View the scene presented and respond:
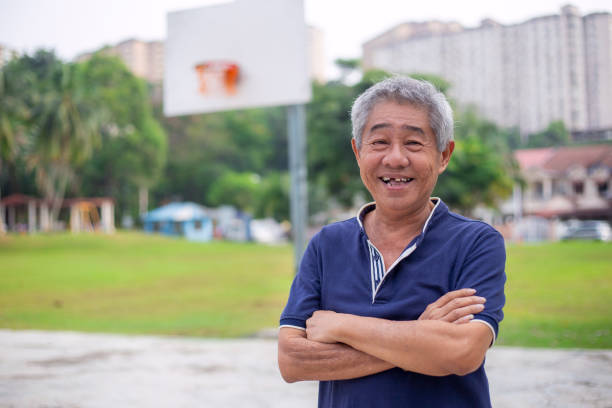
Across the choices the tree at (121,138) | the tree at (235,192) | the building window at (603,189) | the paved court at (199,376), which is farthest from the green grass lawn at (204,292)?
the tree at (235,192)

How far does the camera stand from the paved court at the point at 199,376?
3646mm

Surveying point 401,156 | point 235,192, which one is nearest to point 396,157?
point 401,156

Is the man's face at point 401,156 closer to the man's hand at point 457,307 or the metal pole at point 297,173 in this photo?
the man's hand at point 457,307

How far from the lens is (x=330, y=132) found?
1733cm

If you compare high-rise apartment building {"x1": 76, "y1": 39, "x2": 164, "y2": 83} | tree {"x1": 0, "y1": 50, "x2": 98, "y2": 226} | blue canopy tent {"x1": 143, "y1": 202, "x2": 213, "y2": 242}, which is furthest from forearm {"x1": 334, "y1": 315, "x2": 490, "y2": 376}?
blue canopy tent {"x1": 143, "y1": 202, "x2": 213, "y2": 242}

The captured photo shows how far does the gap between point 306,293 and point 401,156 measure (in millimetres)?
419

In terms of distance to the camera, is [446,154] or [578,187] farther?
[578,187]

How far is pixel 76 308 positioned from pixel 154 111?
27771mm

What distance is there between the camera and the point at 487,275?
1.53 meters

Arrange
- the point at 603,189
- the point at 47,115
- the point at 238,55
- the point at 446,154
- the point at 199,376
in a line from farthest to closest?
the point at 47,115, the point at 603,189, the point at 238,55, the point at 199,376, the point at 446,154

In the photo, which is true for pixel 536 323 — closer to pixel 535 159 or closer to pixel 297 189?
pixel 297 189

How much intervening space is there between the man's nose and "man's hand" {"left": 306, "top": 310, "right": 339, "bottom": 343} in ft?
1.28

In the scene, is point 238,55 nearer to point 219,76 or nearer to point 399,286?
point 219,76

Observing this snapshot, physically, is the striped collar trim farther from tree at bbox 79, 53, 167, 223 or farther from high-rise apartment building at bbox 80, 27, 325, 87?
tree at bbox 79, 53, 167, 223
